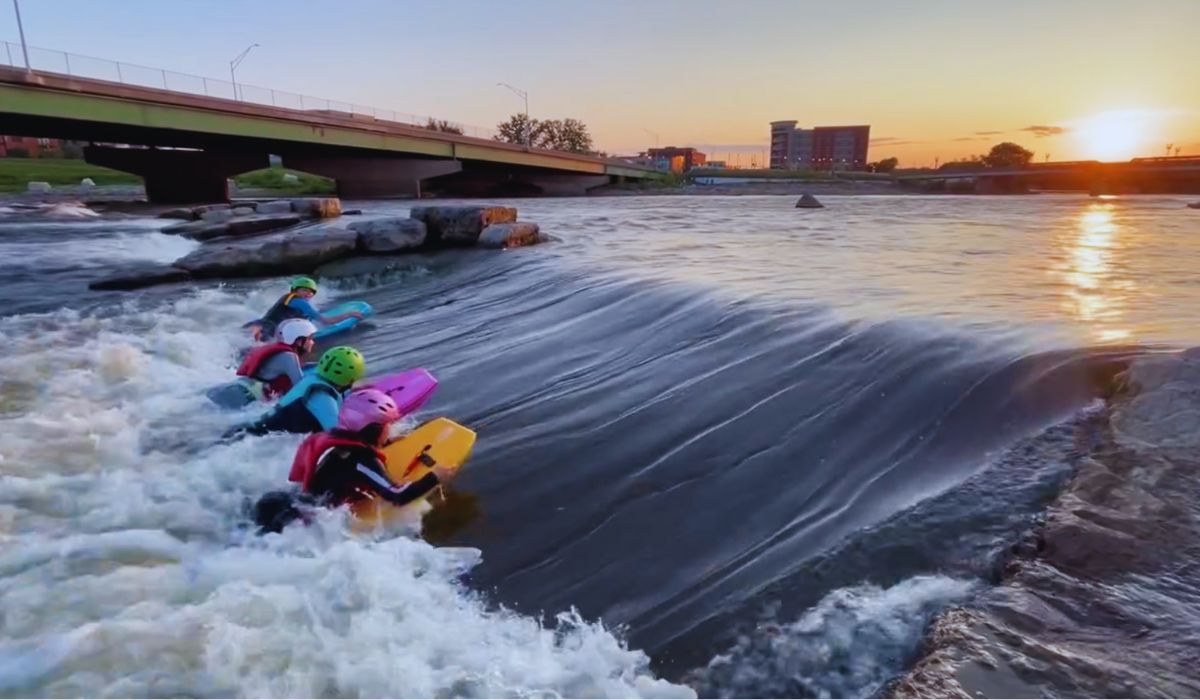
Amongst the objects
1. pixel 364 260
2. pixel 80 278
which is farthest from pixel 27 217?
pixel 364 260

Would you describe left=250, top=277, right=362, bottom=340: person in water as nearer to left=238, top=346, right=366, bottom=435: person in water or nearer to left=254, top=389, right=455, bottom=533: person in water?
left=238, top=346, right=366, bottom=435: person in water

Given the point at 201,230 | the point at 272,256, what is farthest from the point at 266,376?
the point at 201,230

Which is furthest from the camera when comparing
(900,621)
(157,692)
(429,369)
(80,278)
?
(80,278)

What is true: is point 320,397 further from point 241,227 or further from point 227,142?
point 227,142

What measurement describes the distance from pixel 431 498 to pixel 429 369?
3821mm

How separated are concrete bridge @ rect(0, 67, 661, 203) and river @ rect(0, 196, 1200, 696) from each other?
76.1 feet

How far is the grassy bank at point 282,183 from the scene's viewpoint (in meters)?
64.9

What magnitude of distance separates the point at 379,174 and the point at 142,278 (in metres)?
37.4

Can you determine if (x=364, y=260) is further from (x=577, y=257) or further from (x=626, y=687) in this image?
(x=626, y=687)

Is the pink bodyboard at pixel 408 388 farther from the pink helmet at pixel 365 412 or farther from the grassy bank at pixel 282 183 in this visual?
the grassy bank at pixel 282 183

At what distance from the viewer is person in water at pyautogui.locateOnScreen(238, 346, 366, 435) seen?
20.9ft

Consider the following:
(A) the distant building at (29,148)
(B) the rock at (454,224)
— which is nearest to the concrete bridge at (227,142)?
(B) the rock at (454,224)

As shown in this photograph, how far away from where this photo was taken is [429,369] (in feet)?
30.6

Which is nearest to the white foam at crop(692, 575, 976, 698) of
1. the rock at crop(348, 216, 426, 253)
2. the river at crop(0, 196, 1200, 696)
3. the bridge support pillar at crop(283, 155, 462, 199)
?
the river at crop(0, 196, 1200, 696)
